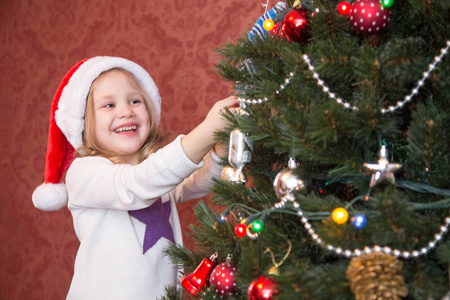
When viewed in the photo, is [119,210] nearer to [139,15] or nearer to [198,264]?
[198,264]

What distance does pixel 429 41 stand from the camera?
58cm

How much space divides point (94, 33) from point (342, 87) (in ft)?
5.35

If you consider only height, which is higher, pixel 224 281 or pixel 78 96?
pixel 78 96

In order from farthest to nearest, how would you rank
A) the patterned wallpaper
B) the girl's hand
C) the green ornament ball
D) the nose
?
the patterned wallpaper, the nose, the girl's hand, the green ornament ball

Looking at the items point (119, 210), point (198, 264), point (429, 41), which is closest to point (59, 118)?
point (119, 210)

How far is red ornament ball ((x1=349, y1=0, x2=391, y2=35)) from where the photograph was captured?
56 cm

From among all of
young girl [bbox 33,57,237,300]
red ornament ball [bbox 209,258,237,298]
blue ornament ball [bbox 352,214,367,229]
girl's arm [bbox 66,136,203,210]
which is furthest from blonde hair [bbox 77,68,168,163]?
blue ornament ball [bbox 352,214,367,229]

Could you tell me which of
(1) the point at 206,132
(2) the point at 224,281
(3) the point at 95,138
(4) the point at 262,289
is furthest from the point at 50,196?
(4) the point at 262,289

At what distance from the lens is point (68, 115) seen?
1230 millimetres

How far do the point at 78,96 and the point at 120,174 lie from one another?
34 centimetres

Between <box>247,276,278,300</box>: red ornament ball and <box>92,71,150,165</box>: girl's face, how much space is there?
72 centimetres

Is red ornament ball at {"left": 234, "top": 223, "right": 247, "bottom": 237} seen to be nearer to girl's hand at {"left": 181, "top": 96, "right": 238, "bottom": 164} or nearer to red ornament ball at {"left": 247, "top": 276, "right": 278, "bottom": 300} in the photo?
red ornament ball at {"left": 247, "top": 276, "right": 278, "bottom": 300}

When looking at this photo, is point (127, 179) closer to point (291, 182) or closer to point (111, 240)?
point (111, 240)

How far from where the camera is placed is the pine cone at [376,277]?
482 millimetres
